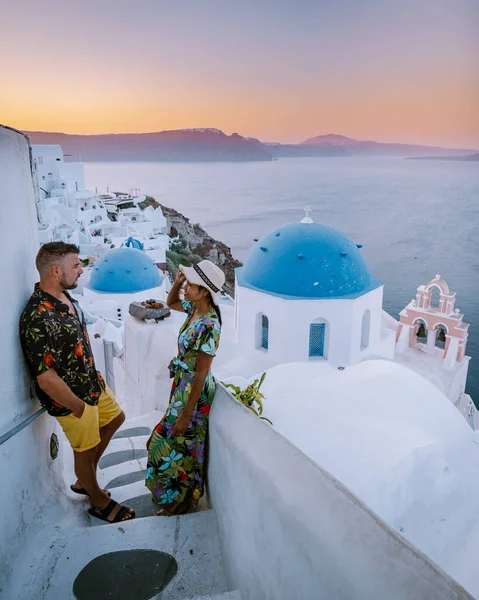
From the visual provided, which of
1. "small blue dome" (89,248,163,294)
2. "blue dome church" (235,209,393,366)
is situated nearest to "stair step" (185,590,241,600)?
"blue dome church" (235,209,393,366)

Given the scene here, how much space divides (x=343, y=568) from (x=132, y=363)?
14.9ft

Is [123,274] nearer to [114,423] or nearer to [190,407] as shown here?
[114,423]

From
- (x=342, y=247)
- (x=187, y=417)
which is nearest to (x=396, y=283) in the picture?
(x=342, y=247)

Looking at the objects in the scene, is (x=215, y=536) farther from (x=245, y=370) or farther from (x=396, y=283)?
(x=396, y=283)

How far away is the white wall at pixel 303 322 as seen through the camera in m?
9.55

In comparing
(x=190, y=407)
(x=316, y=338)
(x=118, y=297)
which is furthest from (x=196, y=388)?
(x=118, y=297)

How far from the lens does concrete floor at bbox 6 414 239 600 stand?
2.33 metres

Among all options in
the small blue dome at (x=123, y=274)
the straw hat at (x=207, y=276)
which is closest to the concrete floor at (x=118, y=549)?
the straw hat at (x=207, y=276)

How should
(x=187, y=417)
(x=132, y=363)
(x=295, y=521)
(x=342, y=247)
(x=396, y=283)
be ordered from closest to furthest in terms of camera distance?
(x=295, y=521) → (x=187, y=417) → (x=132, y=363) → (x=342, y=247) → (x=396, y=283)

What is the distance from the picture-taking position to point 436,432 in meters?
4.39

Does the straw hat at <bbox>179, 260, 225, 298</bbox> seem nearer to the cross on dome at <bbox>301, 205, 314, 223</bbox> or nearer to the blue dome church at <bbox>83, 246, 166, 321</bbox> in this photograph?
the cross on dome at <bbox>301, 205, 314, 223</bbox>

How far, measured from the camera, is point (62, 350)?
2.47 metres

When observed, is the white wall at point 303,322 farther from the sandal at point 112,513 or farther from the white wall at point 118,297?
the sandal at point 112,513

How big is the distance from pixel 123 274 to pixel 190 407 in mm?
13430
